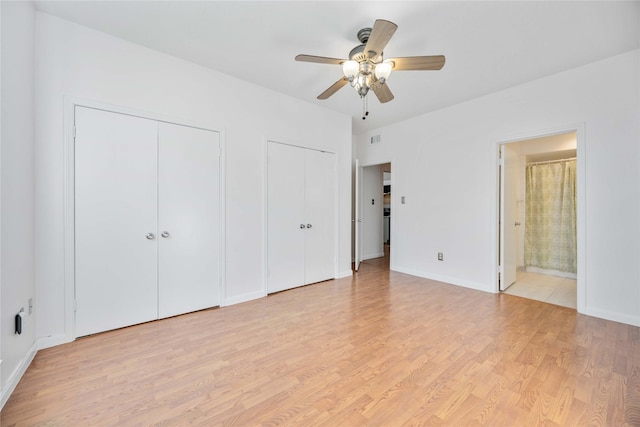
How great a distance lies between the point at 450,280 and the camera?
3.98m

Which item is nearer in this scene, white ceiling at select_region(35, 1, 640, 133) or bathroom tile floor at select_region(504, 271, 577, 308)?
white ceiling at select_region(35, 1, 640, 133)

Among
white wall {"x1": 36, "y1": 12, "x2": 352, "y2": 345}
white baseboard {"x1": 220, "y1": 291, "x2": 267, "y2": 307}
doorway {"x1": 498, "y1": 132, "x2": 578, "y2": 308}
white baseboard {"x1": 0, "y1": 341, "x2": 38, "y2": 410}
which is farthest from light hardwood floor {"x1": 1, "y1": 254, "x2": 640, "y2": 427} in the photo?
doorway {"x1": 498, "y1": 132, "x2": 578, "y2": 308}

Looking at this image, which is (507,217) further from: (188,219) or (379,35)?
(188,219)

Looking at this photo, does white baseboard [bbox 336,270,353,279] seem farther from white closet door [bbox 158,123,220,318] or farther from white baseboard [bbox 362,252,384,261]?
white closet door [bbox 158,123,220,318]

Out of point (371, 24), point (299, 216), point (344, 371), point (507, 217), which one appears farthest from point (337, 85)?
point (507, 217)

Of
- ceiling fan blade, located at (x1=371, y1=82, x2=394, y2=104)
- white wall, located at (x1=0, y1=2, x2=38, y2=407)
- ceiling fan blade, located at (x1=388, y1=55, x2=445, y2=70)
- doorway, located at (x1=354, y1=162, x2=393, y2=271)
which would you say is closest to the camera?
→ white wall, located at (x1=0, y1=2, x2=38, y2=407)

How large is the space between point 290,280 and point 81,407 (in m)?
2.38

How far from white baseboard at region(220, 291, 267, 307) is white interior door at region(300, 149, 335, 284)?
77 centimetres

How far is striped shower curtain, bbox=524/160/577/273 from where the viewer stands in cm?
425

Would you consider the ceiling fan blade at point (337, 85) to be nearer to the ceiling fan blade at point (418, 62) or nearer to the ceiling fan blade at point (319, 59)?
the ceiling fan blade at point (319, 59)

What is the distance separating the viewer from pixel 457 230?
393 cm

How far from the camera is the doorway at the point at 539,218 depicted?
3.57 metres

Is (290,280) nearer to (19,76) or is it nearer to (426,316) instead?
(426,316)

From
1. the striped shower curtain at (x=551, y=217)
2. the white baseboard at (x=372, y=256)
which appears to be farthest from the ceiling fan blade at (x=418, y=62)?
the white baseboard at (x=372, y=256)
